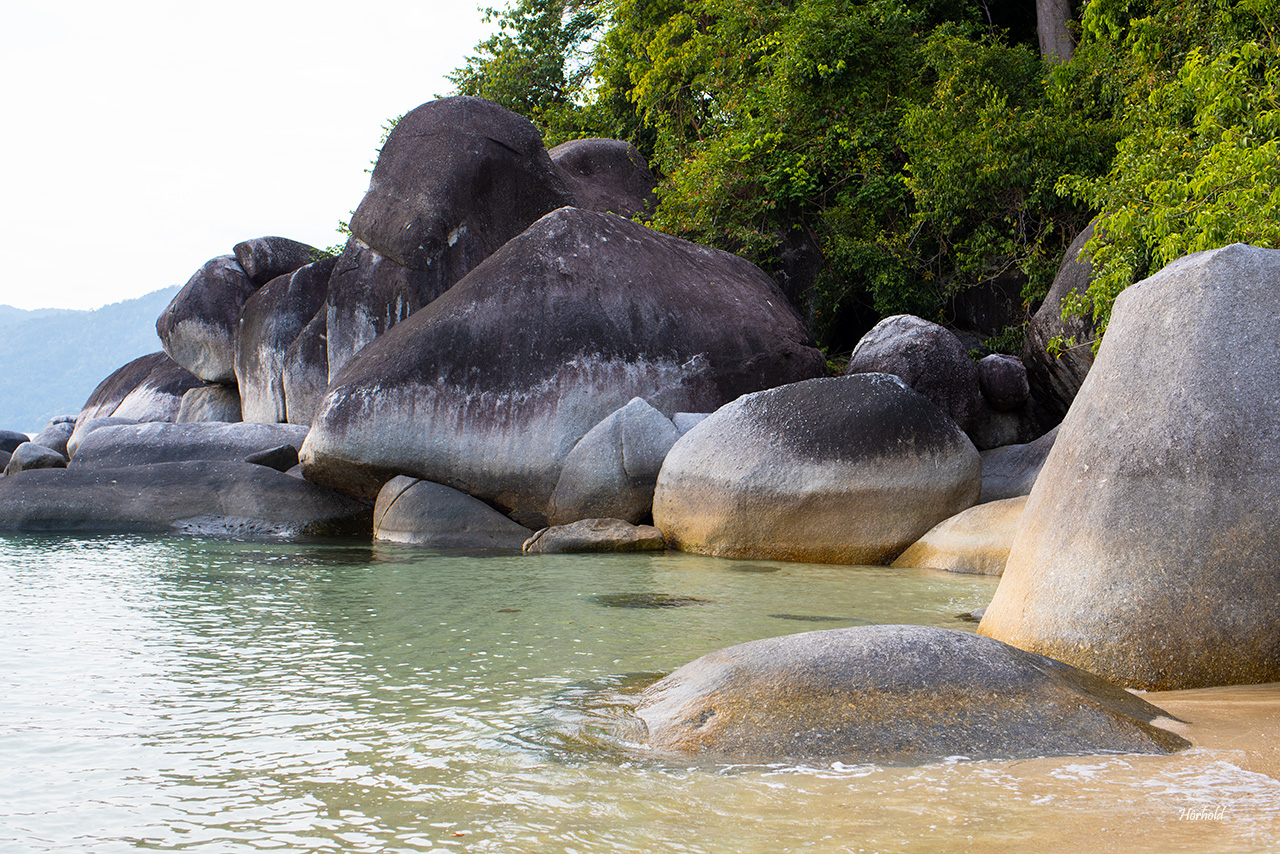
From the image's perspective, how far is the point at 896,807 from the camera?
2.71m

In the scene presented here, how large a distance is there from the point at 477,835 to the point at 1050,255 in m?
13.0

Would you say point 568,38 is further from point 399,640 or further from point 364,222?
point 399,640

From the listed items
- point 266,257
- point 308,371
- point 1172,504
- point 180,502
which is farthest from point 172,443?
point 1172,504

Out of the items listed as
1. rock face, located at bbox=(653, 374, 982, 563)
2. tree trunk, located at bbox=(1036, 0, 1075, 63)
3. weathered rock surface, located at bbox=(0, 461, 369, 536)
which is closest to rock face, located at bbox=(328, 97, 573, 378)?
weathered rock surface, located at bbox=(0, 461, 369, 536)

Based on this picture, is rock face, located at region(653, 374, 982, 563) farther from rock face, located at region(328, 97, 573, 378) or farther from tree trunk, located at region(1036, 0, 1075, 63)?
tree trunk, located at region(1036, 0, 1075, 63)

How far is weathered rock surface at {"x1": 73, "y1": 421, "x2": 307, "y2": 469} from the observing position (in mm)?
12398

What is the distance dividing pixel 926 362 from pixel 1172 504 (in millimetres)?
7624

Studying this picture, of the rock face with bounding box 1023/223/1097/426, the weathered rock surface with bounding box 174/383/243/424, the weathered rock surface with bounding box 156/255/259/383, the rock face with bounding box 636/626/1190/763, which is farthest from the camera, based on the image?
the weathered rock surface with bounding box 174/383/243/424

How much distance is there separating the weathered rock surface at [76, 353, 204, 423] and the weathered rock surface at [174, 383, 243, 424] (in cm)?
75

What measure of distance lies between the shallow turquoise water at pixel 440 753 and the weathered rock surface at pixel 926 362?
520 centimetres

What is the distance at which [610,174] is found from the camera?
55.9 ft

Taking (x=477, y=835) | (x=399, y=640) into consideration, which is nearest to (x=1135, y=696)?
(x=477, y=835)

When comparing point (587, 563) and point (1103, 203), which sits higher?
point (1103, 203)

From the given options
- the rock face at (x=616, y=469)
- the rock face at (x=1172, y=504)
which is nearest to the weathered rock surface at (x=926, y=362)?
the rock face at (x=616, y=469)
